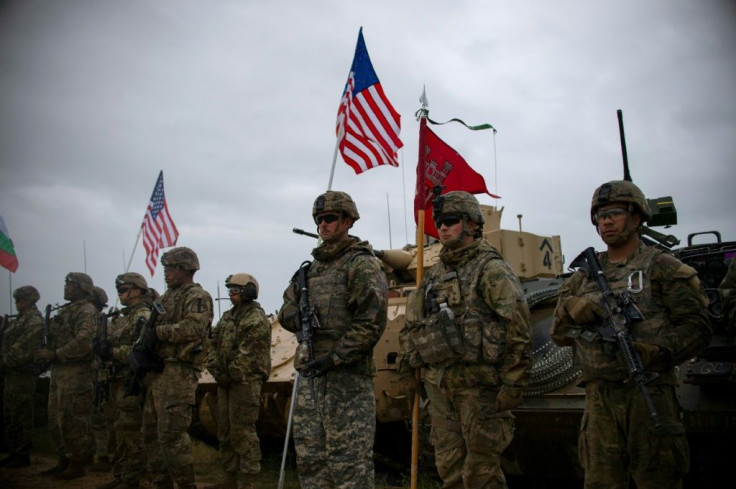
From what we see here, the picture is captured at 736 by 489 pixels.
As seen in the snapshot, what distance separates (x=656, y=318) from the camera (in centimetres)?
390

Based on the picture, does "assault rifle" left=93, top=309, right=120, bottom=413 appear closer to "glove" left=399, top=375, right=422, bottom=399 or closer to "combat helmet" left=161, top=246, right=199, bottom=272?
"combat helmet" left=161, top=246, right=199, bottom=272

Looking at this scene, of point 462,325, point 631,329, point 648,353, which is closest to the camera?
point 648,353

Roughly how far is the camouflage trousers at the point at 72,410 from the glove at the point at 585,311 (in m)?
6.98

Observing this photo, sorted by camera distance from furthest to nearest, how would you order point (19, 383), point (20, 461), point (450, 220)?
point (19, 383) → point (20, 461) → point (450, 220)

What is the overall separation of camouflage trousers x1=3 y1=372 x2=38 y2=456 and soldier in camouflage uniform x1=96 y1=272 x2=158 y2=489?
172 cm

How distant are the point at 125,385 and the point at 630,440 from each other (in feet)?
17.3

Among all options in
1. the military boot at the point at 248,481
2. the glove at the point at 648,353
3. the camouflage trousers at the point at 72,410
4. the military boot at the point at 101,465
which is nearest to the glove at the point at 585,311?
the glove at the point at 648,353

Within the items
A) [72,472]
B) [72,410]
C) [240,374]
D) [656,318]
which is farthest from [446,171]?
[72,472]

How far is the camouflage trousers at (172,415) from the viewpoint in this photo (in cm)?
613

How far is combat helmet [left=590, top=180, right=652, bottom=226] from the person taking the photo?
4125mm

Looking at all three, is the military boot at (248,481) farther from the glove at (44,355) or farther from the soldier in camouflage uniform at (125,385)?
the glove at (44,355)

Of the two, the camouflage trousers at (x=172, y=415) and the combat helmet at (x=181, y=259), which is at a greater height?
the combat helmet at (x=181, y=259)

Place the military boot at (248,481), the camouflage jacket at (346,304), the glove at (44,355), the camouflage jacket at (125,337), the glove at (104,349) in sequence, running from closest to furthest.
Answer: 1. the camouflage jacket at (346,304)
2. the military boot at (248,481)
3. the camouflage jacket at (125,337)
4. the glove at (104,349)
5. the glove at (44,355)

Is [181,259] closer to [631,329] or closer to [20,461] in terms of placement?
[631,329]
